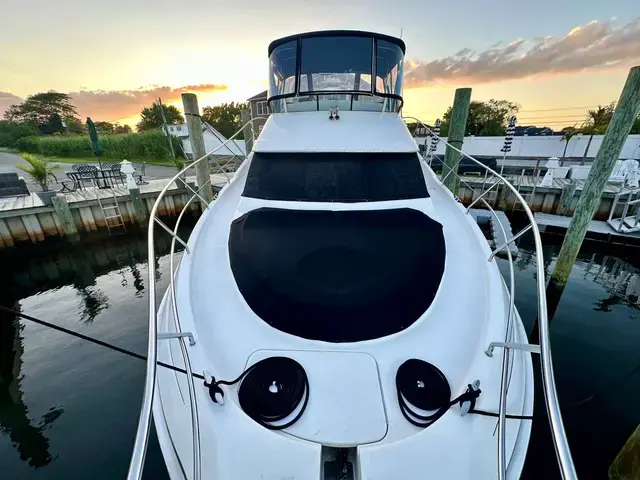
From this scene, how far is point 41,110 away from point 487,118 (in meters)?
68.7

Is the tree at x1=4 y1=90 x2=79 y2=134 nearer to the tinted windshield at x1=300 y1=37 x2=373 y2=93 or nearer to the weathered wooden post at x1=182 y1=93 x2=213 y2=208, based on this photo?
the weathered wooden post at x1=182 y1=93 x2=213 y2=208

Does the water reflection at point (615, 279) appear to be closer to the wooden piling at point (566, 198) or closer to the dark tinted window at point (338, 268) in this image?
the wooden piling at point (566, 198)

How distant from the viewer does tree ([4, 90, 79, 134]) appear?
151 ft

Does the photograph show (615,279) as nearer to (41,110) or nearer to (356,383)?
(356,383)

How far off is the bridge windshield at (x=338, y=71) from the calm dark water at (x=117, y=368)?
361 cm

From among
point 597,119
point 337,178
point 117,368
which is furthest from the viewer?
point 597,119

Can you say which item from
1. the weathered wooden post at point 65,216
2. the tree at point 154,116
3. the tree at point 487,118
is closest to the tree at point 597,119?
the tree at point 487,118

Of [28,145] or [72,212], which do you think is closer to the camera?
[72,212]

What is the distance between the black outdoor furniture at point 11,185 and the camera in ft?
28.6

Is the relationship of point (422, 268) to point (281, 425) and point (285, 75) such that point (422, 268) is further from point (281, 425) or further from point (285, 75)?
point (285, 75)

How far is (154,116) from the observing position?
4612 cm

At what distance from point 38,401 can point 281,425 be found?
406cm

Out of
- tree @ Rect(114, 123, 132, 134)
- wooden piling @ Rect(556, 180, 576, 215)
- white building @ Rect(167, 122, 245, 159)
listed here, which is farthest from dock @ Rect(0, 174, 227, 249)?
tree @ Rect(114, 123, 132, 134)

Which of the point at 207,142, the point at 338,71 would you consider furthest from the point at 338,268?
the point at 207,142
